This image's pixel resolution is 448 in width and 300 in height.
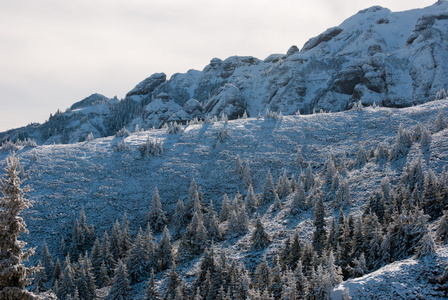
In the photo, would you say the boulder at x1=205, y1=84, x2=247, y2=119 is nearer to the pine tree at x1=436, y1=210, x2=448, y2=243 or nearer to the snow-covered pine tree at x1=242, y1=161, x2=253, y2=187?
the snow-covered pine tree at x1=242, y1=161, x2=253, y2=187

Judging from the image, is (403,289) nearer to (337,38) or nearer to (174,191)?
(174,191)

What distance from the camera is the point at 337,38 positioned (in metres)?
164

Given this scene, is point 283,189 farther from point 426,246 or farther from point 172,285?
point 426,246

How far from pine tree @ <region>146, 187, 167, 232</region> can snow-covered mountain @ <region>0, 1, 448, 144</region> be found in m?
85.2

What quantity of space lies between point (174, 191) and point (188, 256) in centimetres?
2128

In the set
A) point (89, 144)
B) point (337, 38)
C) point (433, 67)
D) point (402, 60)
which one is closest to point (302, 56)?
point (337, 38)

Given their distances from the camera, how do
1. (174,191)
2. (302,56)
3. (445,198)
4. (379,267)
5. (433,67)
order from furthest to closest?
(302,56) < (433,67) < (174,191) < (445,198) < (379,267)

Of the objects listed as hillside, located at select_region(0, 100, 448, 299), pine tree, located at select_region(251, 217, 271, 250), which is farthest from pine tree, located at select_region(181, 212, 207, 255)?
pine tree, located at select_region(251, 217, 271, 250)

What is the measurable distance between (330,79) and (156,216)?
11312 centimetres

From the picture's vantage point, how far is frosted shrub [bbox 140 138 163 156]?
68.4 meters

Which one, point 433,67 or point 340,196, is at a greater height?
point 433,67

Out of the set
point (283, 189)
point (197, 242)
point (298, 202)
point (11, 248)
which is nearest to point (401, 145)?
point (283, 189)

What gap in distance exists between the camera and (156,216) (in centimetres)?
4919

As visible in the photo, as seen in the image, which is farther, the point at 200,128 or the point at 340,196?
the point at 200,128
